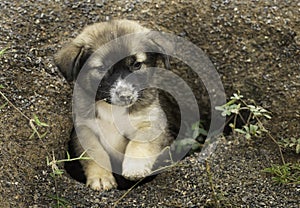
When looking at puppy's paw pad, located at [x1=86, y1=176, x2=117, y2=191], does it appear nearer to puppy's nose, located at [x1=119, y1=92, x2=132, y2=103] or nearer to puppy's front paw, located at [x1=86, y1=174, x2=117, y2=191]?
puppy's front paw, located at [x1=86, y1=174, x2=117, y2=191]

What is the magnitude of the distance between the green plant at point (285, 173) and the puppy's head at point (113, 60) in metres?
1.09

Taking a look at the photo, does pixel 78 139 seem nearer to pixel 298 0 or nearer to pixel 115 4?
pixel 115 4

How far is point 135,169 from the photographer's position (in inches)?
169

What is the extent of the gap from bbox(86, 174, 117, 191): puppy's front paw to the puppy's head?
25.2 inches

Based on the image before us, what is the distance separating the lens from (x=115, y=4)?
5.06 meters

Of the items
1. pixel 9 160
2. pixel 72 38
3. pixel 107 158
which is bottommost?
pixel 107 158

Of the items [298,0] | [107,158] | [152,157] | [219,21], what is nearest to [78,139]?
[107,158]

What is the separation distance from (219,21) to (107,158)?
4.96 ft

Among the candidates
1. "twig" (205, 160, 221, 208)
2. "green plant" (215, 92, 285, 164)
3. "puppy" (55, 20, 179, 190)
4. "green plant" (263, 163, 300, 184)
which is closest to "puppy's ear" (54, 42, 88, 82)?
"puppy" (55, 20, 179, 190)

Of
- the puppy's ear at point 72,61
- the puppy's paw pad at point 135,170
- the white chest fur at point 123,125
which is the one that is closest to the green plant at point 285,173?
the puppy's paw pad at point 135,170

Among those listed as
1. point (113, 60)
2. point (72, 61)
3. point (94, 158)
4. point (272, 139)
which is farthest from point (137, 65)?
point (272, 139)

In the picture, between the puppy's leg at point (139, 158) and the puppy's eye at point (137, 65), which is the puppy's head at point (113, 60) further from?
the puppy's leg at point (139, 158)

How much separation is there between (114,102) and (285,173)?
1.26m

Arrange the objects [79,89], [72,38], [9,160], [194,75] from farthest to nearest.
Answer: [194,75], [72,38], [79,89], [9,160]
